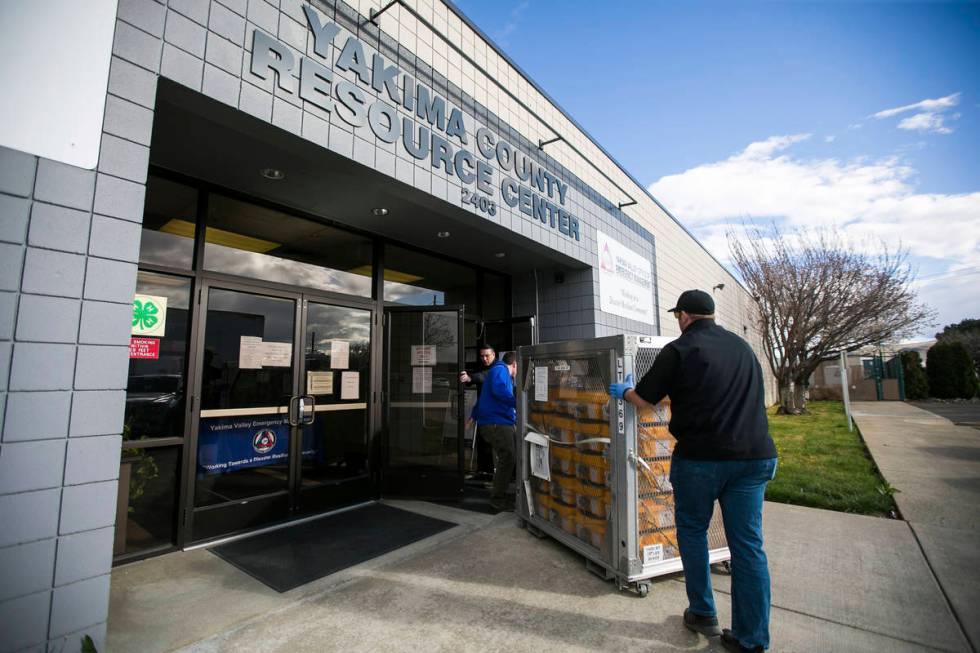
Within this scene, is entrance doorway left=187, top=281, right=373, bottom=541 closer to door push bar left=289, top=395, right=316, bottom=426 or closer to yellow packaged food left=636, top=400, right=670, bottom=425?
door push bar left=289, top=395, right=316, bottom=426

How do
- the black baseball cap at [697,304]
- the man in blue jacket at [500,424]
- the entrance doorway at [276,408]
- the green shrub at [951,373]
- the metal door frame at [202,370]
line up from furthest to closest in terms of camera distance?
1. the green shrub at [951,373]
2. the man in blue jacket at [500,424]
3. the entrance doorway at [276,408]
4. the metal door frame at [202,370]
5. the black baseball cap at [697,304]

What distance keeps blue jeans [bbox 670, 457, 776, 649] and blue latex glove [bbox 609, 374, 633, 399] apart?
1.90 feet

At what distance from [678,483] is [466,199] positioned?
3.40 meters

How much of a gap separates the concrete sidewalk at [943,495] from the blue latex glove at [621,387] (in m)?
2.18

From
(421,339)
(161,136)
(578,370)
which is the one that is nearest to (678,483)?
(578,370)

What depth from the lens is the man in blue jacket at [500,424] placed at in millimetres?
5242

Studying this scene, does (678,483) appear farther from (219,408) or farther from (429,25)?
(429,25)

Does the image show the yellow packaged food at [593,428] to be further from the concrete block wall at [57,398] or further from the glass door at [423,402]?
the concrete block wall at [57,398]

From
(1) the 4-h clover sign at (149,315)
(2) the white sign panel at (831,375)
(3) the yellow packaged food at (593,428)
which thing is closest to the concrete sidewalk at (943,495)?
(3) the yellow packaged food at (593,428)

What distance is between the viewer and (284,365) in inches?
187

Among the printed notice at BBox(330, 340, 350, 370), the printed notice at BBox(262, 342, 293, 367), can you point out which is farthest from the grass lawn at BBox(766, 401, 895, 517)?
the printed notice at BBox(262, 342, 293, 367)

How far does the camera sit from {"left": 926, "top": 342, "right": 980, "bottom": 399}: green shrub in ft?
65.6

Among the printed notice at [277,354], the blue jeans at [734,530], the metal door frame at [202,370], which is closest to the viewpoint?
the blue jeans at [734,530]

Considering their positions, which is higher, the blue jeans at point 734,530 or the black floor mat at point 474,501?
the blue jeans at point 734,530
